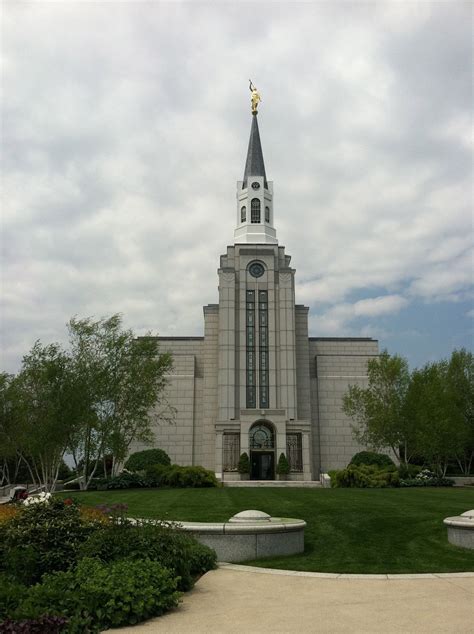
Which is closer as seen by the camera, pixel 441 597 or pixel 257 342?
pixel 441 597

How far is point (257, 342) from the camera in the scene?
5472 cm

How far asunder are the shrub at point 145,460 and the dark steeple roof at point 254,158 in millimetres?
29704

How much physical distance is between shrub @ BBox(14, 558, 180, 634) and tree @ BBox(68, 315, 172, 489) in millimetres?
25069

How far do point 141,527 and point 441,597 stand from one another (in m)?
5.34

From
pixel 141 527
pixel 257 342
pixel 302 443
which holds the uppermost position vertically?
pixel 257 342

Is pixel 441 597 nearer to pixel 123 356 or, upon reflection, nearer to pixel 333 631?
pixel 333 631

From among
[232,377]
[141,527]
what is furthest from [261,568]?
[232,377]

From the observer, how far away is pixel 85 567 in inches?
354

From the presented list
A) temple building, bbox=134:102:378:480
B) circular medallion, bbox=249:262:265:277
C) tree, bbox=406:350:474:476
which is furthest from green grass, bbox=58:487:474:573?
circular medallion, bbox=249:262:265:277

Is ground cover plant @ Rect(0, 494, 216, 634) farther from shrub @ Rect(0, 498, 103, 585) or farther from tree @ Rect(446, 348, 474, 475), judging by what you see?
tree @ Rect(446, 348, 474, 475)

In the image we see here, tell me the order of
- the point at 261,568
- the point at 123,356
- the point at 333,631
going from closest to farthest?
the point at 333,631 → the point at 261,568 → the point at 123,356

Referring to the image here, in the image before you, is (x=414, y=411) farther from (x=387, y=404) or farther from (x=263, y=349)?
(x=263, y=349)

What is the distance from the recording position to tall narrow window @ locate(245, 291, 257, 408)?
174ft

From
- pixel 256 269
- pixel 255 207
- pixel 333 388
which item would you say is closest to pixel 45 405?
pixel 256 269
